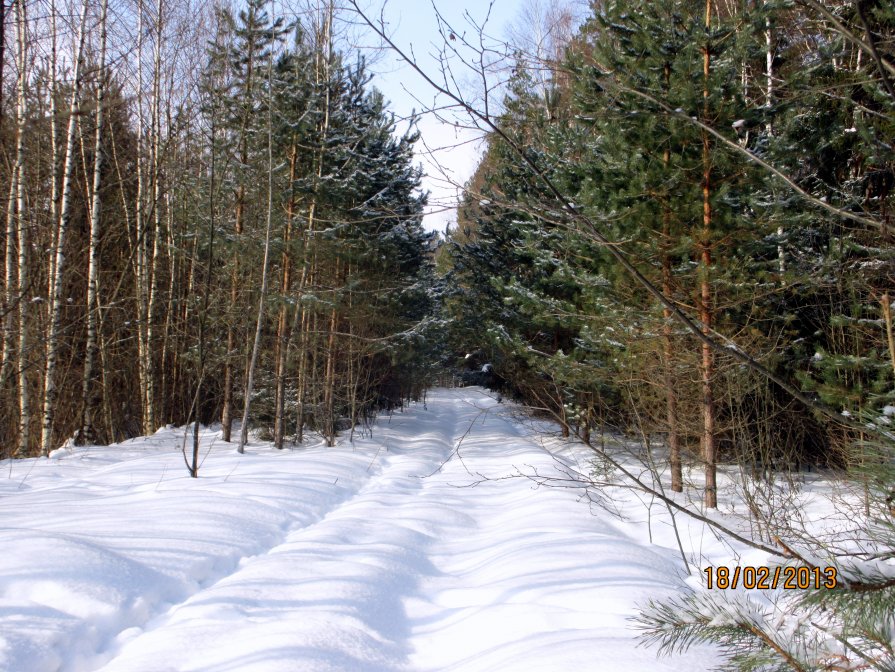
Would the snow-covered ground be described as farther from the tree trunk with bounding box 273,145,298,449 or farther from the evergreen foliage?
the tree trunk with bounding box 273,145,298,449

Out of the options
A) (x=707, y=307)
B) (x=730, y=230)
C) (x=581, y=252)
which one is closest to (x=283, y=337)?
(x=581, y=252)

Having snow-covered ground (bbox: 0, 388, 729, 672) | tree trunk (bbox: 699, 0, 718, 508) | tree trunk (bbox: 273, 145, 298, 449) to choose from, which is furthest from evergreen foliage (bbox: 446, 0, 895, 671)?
tree trunk (bbox: 273, 145, 298, 449)

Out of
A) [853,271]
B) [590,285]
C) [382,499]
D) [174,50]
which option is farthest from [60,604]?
[174,50]

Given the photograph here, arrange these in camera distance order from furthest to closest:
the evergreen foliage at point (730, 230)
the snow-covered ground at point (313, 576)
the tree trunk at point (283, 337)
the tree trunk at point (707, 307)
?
the tree trunk at point (283, 337), the tree trunk at point (707, 307), the evergreen foliage at point (730, 230), the snow-covered ground at point (313, 576)

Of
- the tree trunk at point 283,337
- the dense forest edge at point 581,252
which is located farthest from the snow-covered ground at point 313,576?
the tree trunk at point 283,337

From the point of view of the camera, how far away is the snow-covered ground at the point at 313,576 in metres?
3.08

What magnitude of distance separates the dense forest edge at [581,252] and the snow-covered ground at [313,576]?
3.06 ft

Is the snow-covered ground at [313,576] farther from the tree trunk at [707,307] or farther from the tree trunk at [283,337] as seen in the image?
the tree trunk at [283,337]

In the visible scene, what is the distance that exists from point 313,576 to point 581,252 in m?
6.22

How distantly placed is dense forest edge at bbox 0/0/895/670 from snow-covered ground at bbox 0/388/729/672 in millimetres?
932

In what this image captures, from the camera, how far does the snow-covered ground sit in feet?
10.1

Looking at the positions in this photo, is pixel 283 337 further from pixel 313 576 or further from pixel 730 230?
pixel 730 230

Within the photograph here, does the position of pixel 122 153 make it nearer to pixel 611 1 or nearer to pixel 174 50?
pixel 174 50

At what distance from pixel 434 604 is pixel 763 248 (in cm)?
689
